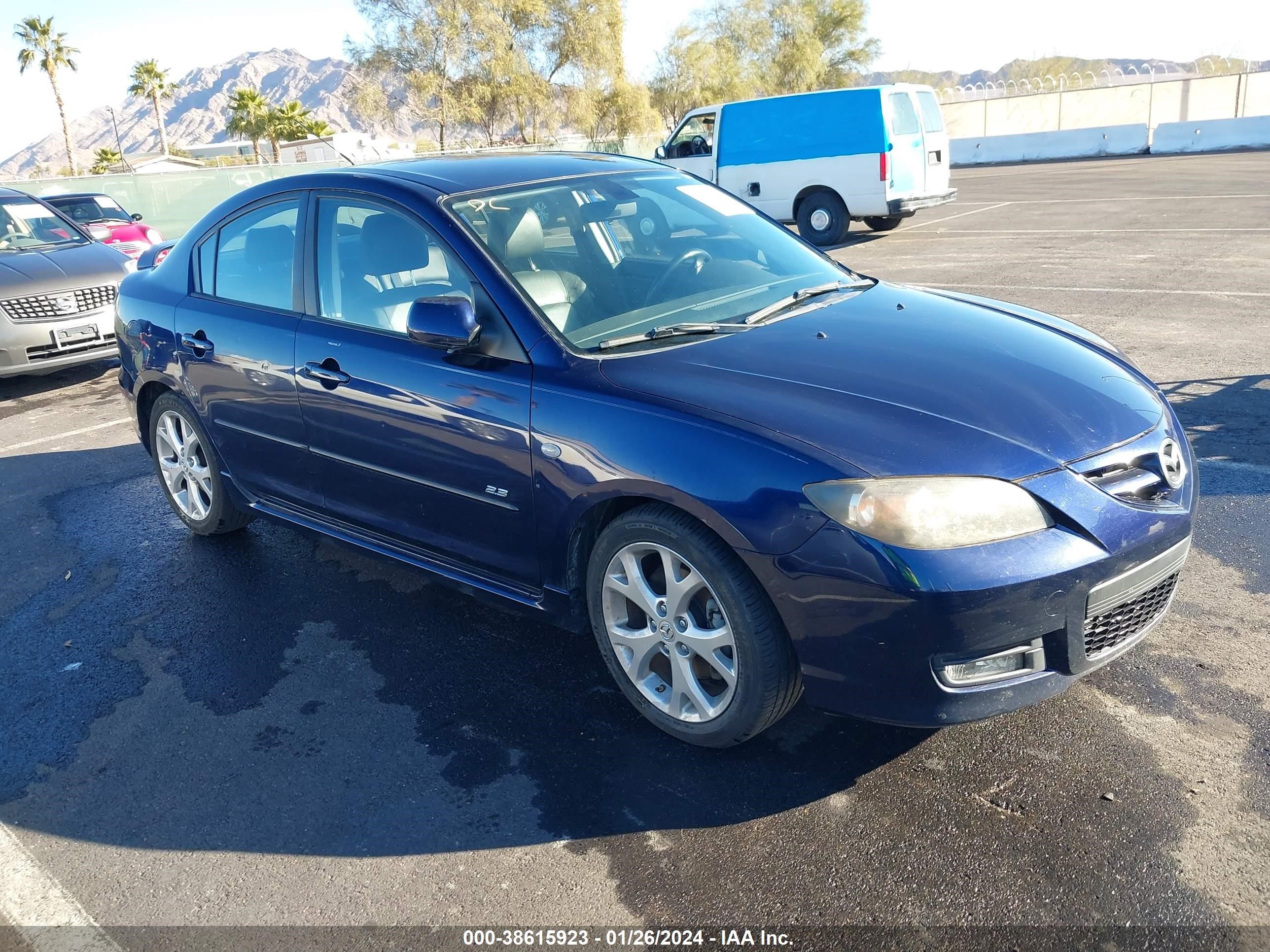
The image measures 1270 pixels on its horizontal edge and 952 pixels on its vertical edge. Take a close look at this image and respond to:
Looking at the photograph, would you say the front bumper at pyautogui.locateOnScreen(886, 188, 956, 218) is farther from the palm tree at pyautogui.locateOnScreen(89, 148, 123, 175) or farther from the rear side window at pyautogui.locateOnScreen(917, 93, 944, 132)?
the palm tree at pyautogui.locateOnScreen(89, 148, 123, 175)

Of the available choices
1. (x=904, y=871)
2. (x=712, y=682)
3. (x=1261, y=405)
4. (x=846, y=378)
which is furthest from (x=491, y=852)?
(x=1261, y=405)

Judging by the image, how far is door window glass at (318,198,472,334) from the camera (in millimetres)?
3762

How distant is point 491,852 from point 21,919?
1.21 metres

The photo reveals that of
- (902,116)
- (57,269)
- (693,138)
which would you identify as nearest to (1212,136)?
(693,138)

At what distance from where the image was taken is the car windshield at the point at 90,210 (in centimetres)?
1567

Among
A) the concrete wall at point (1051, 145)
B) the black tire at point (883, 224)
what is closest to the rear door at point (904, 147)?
the black tire at point (883, 224)

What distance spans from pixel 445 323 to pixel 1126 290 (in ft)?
27.3

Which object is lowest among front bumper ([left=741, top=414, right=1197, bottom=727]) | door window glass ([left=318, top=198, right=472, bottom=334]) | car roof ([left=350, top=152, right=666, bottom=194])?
front bumper ([left=741, top=414, right=1197, bottom=727])

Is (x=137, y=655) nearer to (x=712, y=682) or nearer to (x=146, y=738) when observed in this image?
(x=146, y=738)

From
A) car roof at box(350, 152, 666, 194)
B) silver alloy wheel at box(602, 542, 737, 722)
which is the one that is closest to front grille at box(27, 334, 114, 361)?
car roof at box(350, 152, 666, 194)

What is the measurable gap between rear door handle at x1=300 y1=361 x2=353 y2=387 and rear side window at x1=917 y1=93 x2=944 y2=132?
44.9ft

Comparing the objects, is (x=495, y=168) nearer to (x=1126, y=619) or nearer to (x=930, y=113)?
(x=1126, y=619)

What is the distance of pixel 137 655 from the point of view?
4172mm

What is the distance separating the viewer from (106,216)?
15.9 m
